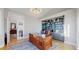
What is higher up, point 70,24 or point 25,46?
point 70,24

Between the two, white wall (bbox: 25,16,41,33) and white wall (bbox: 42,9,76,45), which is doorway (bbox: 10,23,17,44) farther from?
Result: white wall (bbox: 42,9,76,45)

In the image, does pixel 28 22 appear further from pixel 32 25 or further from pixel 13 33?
pixel 13 33

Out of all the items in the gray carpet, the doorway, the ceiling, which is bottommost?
the gray carpet


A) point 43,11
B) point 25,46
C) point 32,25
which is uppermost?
point 43,11

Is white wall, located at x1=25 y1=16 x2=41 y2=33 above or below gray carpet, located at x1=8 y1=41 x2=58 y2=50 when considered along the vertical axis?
above

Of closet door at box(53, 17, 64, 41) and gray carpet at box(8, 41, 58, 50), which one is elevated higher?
closet door at box(53, 17, 64, 41)

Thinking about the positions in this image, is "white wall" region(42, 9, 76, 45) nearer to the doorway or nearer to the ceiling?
the ceiling

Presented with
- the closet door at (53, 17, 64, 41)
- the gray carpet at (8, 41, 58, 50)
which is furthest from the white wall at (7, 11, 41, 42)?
the closet door at (53, 17, 64, 41)

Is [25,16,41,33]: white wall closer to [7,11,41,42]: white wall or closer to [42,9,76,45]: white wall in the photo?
[7,11,41,42]: white wall

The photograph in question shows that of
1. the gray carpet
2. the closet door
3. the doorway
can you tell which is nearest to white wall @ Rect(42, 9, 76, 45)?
the closet door

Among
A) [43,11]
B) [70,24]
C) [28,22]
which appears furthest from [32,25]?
[70,24]

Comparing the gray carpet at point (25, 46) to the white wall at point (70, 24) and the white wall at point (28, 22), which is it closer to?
the white wall at point (28, 22)
